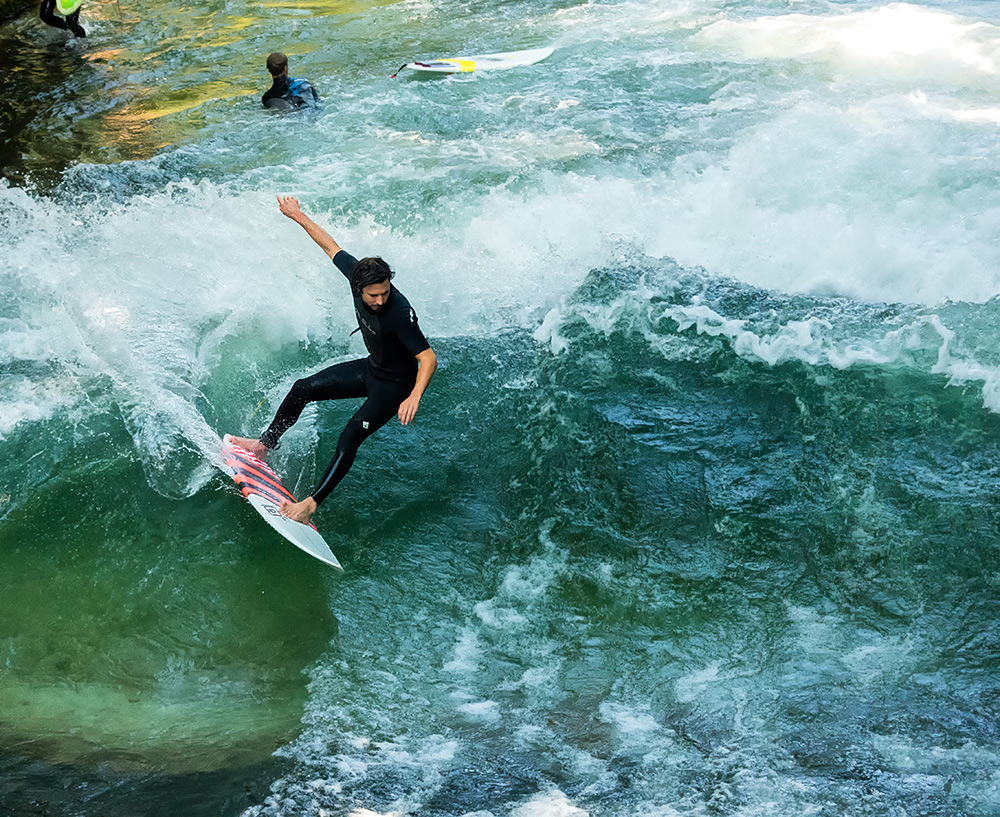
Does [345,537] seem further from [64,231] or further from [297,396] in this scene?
[64,231]

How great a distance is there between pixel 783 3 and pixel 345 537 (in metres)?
10.7

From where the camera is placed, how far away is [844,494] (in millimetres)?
5277

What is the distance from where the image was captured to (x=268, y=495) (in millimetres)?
4973

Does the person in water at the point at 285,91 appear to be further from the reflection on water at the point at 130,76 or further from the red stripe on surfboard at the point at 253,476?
the red stripe on surfboard at the point at 253,476

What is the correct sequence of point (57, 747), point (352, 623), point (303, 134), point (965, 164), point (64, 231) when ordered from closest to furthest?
point (57, 747), point (352, 623), point (64, 231), point (965, 164), point (303, 134)

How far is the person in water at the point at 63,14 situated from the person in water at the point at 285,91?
478 centimetres

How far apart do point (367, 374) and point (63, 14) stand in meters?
10.9

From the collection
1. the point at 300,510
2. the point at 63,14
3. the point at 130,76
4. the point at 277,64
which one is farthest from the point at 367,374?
the point at 63,14

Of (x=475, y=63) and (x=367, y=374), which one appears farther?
(x=475, y=63)

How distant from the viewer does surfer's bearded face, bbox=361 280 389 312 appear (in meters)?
4.35

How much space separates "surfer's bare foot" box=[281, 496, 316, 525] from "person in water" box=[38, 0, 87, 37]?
36.2 feet

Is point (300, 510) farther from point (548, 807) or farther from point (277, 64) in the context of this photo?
point (277, 64)

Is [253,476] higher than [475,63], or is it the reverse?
[475,63]

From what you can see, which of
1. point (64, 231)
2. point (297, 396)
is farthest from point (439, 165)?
point (297, 396)
